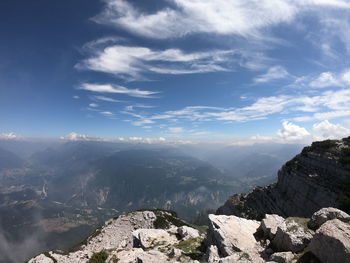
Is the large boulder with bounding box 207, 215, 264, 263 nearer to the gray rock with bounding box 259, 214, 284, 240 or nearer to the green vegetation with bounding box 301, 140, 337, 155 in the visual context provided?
the gray rock with bounding box 259, 214, 284, 240

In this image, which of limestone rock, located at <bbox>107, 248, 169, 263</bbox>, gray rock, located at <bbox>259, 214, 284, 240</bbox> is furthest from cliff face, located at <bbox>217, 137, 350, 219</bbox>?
limestone rock, located at <bbox>107, 248, 169, 263</bbox>

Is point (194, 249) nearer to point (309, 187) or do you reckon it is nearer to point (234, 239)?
point (234, 239)

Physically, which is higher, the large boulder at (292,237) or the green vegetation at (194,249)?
the large boulder at (292,237)

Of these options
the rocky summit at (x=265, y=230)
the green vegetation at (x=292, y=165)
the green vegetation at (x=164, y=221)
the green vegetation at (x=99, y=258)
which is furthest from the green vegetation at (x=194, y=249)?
the green vegetation at (x=292, y=165)

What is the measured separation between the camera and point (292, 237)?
76.7 feet

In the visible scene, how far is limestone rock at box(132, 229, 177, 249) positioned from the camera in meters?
42.8

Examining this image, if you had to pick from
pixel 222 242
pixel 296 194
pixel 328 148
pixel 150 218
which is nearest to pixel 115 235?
pixel 150 218

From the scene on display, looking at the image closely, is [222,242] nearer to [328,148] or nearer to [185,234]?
[185,234]

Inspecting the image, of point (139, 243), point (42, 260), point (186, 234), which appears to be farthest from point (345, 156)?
point (42, 260)

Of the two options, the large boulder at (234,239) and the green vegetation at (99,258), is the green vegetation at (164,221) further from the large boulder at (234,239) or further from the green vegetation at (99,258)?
the large boulder at (234,239)

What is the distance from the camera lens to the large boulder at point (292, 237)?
22.9m

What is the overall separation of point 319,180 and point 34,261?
244 feet

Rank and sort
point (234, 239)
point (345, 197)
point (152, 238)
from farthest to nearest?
point (345, 197)
point (152, 238)
point (234, 239)

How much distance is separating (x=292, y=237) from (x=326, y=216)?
6.20 meters
